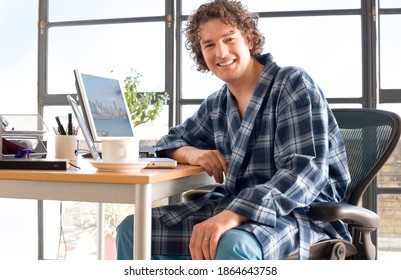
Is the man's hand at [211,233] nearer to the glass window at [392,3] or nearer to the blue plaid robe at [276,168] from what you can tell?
the blue plaid robe at [276,168]

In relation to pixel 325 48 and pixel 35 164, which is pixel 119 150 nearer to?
pixel 35 164

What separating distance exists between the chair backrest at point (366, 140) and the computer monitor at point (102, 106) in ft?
2.57

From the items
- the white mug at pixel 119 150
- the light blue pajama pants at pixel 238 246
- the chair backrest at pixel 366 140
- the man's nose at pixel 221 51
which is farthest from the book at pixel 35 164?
the chair backrest at pixel 366 140

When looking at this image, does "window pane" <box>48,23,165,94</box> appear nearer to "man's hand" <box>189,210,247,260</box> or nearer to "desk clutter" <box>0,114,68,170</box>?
"desk clutter" <box>0,114,68,170</box>

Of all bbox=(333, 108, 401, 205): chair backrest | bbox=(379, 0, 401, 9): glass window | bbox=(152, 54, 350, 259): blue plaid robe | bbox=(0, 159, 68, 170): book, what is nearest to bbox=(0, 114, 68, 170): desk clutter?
bbox=(0, 159, 68, 170): book

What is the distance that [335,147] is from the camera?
5.12 feet

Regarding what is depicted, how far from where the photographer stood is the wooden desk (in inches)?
44.4

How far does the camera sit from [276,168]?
5.02 ft

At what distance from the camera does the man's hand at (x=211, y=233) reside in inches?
48.9

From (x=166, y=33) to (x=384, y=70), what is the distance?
137 cm

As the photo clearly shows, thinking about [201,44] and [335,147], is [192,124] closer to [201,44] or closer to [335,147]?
[201,44]

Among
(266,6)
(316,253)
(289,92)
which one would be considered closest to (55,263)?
(316,253)

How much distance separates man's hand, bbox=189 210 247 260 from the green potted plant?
1.66 m

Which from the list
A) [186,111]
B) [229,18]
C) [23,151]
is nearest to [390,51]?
[186,111]
